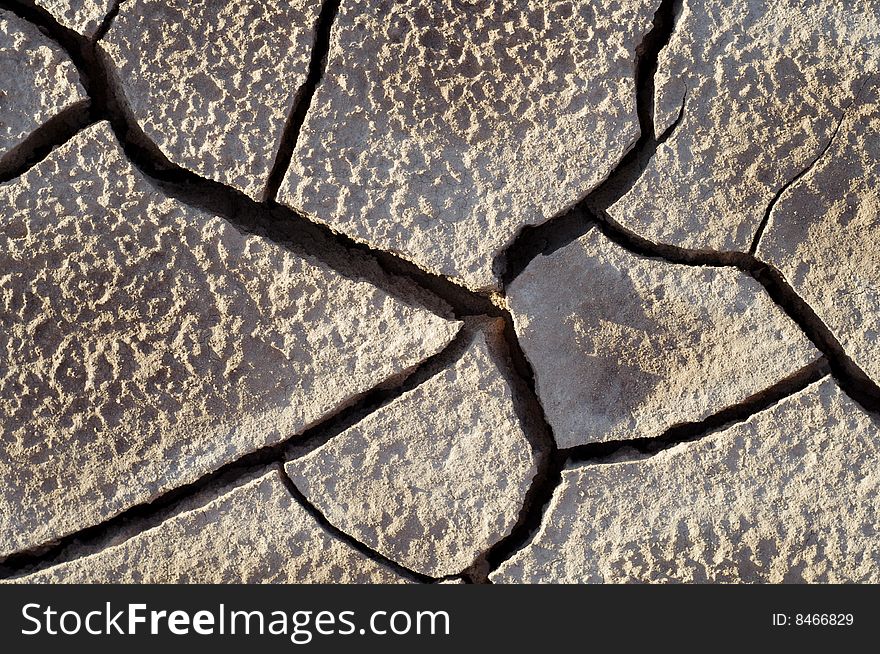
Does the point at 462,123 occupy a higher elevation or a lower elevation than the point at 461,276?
higher

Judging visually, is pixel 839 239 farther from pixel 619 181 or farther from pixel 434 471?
pixel 434 471

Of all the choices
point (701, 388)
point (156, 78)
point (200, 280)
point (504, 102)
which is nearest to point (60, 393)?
point (200, 280)

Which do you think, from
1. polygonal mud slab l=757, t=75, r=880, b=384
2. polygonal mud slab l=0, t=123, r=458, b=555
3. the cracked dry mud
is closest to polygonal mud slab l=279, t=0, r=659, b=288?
the cracked dry mud

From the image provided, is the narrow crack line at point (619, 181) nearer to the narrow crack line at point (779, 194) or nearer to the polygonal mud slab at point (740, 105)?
the polygonal mud slab at point (740, 105)

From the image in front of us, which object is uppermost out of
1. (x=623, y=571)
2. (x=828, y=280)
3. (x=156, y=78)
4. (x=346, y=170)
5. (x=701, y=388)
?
(x=156, y=78)

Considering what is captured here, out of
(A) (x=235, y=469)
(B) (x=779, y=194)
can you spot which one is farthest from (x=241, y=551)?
(B) (x=779, y=194)

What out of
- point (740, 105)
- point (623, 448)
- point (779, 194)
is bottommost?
point (623, 448)

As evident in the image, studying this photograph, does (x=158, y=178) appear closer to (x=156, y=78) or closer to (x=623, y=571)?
(x=156, y=78)
